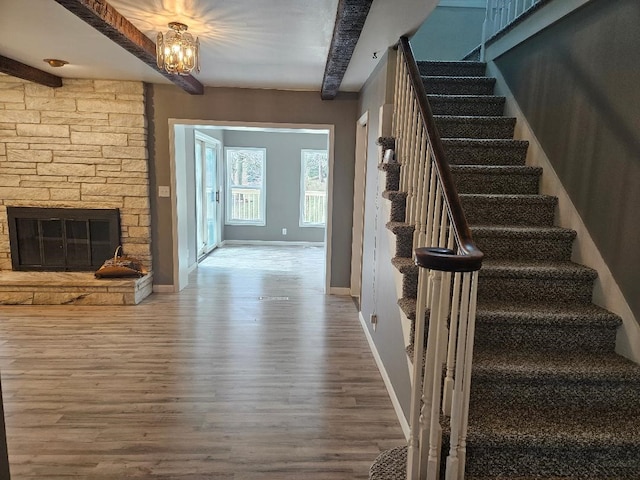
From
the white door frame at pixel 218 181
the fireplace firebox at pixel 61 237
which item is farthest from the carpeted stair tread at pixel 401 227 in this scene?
the white door frame at pixel 218 181

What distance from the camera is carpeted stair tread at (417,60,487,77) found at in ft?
12.4

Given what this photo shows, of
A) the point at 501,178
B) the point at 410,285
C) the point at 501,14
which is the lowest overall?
the point at 410,285

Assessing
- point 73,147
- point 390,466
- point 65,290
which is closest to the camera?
point 390,466

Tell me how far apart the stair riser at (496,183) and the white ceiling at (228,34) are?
106 centimetres

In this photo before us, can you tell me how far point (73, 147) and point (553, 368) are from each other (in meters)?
4.86

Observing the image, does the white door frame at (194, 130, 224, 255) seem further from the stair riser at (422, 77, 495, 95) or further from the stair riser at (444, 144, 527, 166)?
the stair riser at (444, 144, 527, 166)

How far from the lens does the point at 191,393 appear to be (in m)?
2.64

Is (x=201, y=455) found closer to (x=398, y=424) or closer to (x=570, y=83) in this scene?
(x=398, y=424)

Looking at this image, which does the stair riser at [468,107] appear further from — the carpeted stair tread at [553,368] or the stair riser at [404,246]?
the carpeted stair tread at [553,368]

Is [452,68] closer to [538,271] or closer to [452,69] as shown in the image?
[452,69]

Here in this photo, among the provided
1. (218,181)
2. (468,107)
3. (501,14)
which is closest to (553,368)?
(468,107)

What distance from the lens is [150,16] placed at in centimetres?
256

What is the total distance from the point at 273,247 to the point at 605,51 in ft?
22.0

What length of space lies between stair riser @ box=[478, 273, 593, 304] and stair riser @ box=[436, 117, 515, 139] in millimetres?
1394
